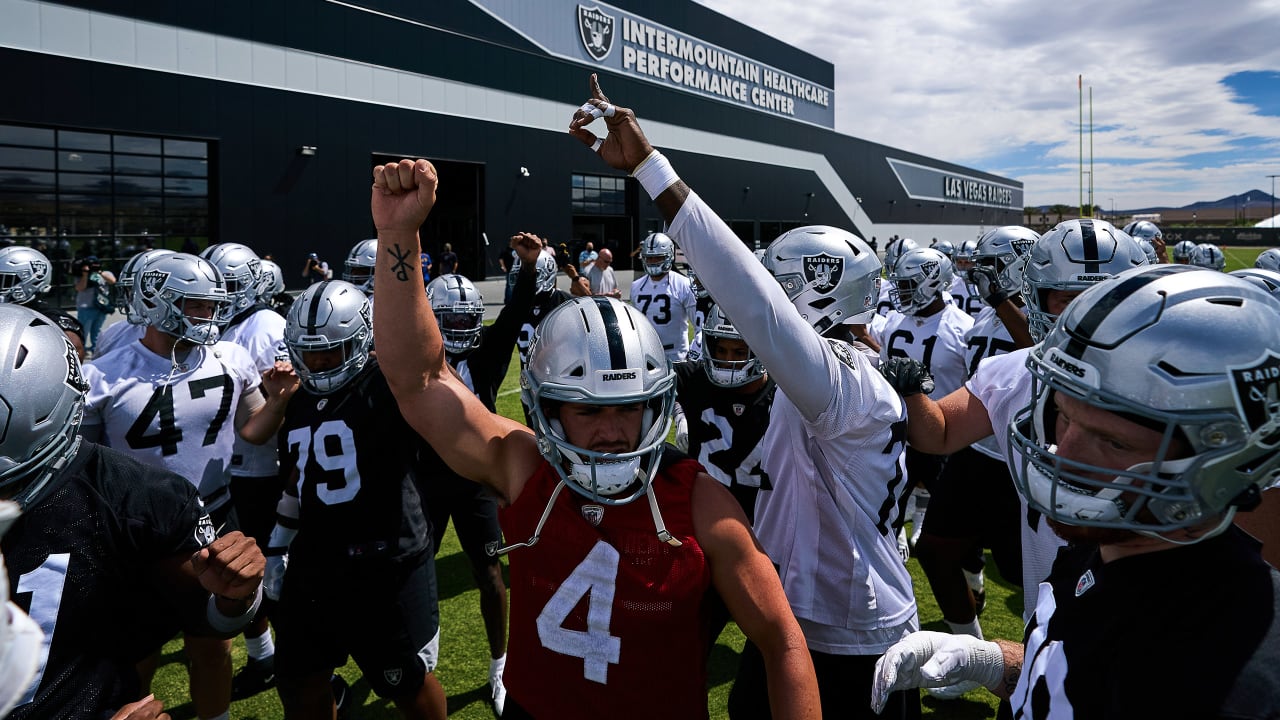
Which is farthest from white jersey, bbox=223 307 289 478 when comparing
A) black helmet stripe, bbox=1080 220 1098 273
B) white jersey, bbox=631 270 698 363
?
white jersey, bbox=631 270 698 363

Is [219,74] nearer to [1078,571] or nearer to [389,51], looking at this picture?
[389,51]

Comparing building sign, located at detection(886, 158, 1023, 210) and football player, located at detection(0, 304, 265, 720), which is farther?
building sign, located at detection(886, 158, 1023, 210)

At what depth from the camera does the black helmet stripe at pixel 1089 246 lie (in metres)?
3.67

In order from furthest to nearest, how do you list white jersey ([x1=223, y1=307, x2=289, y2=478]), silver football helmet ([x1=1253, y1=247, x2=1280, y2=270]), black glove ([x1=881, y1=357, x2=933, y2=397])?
silver football helmet ([x1=1253, y1=247, x2=1280, y2=270]), white jersey ([x1=223, y1=307, x2=289, y2=478]), black glove ([x1=881, y1=357, x2=933, y2=397])

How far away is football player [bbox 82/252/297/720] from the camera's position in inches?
163

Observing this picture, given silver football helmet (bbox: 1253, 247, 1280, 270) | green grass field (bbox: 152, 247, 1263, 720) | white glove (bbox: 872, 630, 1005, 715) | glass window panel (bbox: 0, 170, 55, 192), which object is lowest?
green grass field (bbox: 152, 247, 1263, 720)

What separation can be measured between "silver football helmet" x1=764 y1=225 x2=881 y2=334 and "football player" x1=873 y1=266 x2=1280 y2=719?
1146 millimetres

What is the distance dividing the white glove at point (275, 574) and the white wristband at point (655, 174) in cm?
272

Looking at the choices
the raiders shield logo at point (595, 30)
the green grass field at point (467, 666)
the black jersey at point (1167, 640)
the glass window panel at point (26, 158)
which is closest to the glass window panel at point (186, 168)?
the glass window panel at point (26, 158)

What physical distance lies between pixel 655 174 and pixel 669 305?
912cm

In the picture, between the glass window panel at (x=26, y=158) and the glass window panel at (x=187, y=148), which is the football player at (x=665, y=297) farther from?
the glass window panel at (x=26, y=158)

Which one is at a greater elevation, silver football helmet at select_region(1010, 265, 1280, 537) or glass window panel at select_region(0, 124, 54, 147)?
glass window panel at select_region(0, 124, 54, 147)

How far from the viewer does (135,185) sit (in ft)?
62.1

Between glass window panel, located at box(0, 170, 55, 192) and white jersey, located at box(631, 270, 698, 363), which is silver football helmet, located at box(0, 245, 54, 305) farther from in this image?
glass window panel, located at box(0, 170, 55, 192)
